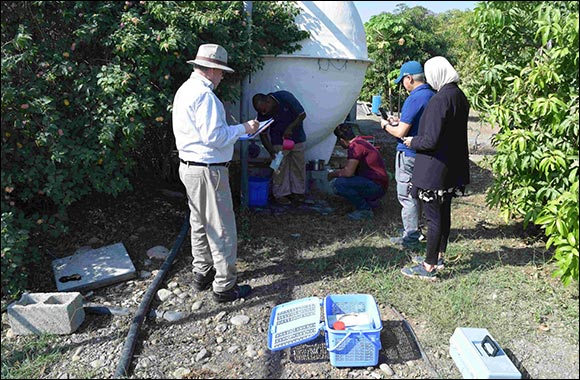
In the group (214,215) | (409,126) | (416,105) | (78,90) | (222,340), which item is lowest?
(222,340)

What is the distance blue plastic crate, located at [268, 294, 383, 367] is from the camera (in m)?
3.03

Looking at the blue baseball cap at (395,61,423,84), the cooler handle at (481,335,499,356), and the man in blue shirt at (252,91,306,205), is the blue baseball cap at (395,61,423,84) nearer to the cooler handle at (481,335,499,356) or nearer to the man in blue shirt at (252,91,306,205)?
the man in blue shirt at (252,91,306,205)

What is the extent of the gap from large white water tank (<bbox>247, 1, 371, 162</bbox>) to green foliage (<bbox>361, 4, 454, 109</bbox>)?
12.1 ft

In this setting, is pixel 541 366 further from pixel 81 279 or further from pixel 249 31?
pixel 249 31

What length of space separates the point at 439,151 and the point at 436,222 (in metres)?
0.58

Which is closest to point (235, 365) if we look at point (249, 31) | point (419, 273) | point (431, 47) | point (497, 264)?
point (419, 273)

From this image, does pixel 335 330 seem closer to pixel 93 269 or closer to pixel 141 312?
pixel 141 312

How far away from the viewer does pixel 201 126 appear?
347 centimetres

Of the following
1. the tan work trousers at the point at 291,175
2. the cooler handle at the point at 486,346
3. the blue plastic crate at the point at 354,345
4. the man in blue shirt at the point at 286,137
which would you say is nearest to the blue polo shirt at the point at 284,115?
the man in blue shirt at the point at 286,137

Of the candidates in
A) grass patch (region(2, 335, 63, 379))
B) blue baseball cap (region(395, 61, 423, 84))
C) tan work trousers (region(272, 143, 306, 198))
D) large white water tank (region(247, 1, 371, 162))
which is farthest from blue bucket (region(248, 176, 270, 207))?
grass patch (region(2, 335, 63, 379))

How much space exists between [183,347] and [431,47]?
9.91 metres

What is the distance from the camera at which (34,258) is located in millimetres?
3873

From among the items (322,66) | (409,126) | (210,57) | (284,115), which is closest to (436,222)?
(409,126)

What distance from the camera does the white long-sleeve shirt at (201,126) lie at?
136 inches
